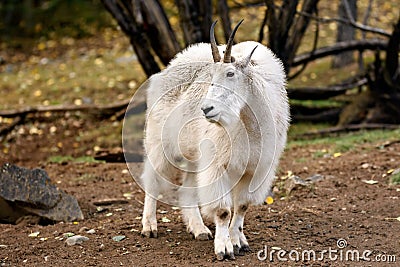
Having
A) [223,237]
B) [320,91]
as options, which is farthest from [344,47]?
[223,237]

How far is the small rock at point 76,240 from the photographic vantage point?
577cm

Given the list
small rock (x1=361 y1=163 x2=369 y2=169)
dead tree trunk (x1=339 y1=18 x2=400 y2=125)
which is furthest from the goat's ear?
dead tree trunk (x1=339 y1=18 x2=400 y2=125)

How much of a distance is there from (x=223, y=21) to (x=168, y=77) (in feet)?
15.2

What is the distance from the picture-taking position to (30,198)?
652cm

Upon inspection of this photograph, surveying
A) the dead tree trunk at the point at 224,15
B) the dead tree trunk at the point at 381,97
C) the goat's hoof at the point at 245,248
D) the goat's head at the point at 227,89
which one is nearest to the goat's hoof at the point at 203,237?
the goat's hoof at the point at 245,248

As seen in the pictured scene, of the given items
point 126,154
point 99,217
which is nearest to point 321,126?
point 126,154

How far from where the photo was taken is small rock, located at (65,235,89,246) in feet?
18.9

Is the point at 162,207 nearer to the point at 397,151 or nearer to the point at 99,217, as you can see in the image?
the point at 99,217

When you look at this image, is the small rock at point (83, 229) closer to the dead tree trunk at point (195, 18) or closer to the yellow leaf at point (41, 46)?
the dead tree trunk at point (195, 18)

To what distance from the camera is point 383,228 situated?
576 centimetres

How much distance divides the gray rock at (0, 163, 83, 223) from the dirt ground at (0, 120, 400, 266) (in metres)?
0.16

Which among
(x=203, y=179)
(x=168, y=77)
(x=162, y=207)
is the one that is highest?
(x=168, y=77)

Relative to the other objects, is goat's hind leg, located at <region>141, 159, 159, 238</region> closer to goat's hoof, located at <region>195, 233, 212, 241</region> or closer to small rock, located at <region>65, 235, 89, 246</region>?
goat's hoof, located at <region>195, 233, 212, 241</region>

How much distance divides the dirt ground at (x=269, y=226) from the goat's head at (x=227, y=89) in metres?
1.15
